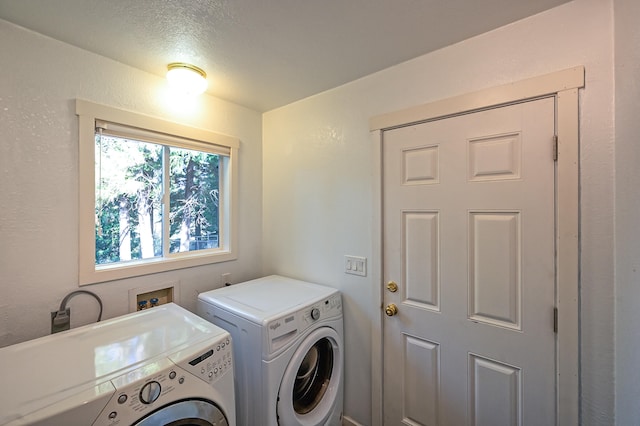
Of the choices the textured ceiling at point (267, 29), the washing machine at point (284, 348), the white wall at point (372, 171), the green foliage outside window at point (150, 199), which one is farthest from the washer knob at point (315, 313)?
the textured ceiling at point (267, 29)

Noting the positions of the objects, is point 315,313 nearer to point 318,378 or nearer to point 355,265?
point 355,265

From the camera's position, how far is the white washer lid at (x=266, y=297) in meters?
1.39


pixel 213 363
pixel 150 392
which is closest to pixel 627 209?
pixel 213 363

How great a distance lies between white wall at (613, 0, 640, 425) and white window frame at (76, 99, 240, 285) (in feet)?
6.88

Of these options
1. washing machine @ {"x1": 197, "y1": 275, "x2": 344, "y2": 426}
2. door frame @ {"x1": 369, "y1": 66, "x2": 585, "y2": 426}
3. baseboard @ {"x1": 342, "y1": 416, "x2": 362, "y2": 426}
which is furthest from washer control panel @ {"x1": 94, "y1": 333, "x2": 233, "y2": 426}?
door frame @ {"x1": 369, "y1": 66, "x2": 585, "y2": 426}

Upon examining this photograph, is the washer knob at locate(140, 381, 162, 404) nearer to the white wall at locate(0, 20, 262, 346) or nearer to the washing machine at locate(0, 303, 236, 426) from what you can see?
the washing machine at locate(0, 303, 236, 426)

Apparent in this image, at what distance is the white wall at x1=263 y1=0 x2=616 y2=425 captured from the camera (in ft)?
3.30

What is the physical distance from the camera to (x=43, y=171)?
4.19ft

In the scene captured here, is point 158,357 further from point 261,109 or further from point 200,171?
point 261,109

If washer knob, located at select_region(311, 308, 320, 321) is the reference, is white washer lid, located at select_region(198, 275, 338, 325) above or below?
above

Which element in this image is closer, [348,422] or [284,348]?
[284,348]

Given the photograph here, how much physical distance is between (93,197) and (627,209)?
238 centimetres

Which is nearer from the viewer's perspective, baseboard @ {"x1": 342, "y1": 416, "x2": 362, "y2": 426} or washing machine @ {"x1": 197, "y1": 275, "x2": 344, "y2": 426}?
washing machine @ {"x1": 197, "y1": 275, "x2": 344, "y2": 426}

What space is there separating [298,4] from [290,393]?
1803mm
